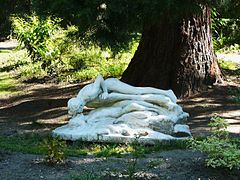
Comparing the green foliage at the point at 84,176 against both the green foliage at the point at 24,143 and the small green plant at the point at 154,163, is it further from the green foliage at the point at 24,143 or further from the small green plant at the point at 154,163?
the green foliage at the point at 24,143

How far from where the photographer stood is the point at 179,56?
1071 cm

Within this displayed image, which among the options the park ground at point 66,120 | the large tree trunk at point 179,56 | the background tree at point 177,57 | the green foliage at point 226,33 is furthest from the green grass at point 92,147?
the green foliage at point 226,33

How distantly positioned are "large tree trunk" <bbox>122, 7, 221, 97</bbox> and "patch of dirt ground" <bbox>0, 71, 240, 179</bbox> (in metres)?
0.35

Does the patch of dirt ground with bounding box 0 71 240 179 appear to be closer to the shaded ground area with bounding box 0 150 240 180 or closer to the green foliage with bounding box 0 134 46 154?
the shaded ground area with bounding box 0 150 240 180

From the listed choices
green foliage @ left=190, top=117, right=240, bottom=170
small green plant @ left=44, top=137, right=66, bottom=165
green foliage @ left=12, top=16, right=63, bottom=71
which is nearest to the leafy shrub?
green foliage @ left=12, top=16, right=63, bottom=71

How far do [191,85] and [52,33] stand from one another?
5816mm

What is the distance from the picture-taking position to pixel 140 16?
8141mm

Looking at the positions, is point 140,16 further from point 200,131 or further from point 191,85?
point 191,85

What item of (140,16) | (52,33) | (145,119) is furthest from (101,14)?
(52,33)

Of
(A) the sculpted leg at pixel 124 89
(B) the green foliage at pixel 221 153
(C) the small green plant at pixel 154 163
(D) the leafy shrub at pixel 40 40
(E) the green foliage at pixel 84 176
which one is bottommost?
(C) the small green plant at pixel 154 163

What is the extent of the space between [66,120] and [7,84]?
5839 mm

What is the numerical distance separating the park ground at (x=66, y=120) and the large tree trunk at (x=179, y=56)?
0.34 m

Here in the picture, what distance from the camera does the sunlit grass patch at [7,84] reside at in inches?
547

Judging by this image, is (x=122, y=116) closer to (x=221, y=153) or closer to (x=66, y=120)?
(x=66, y=120)
